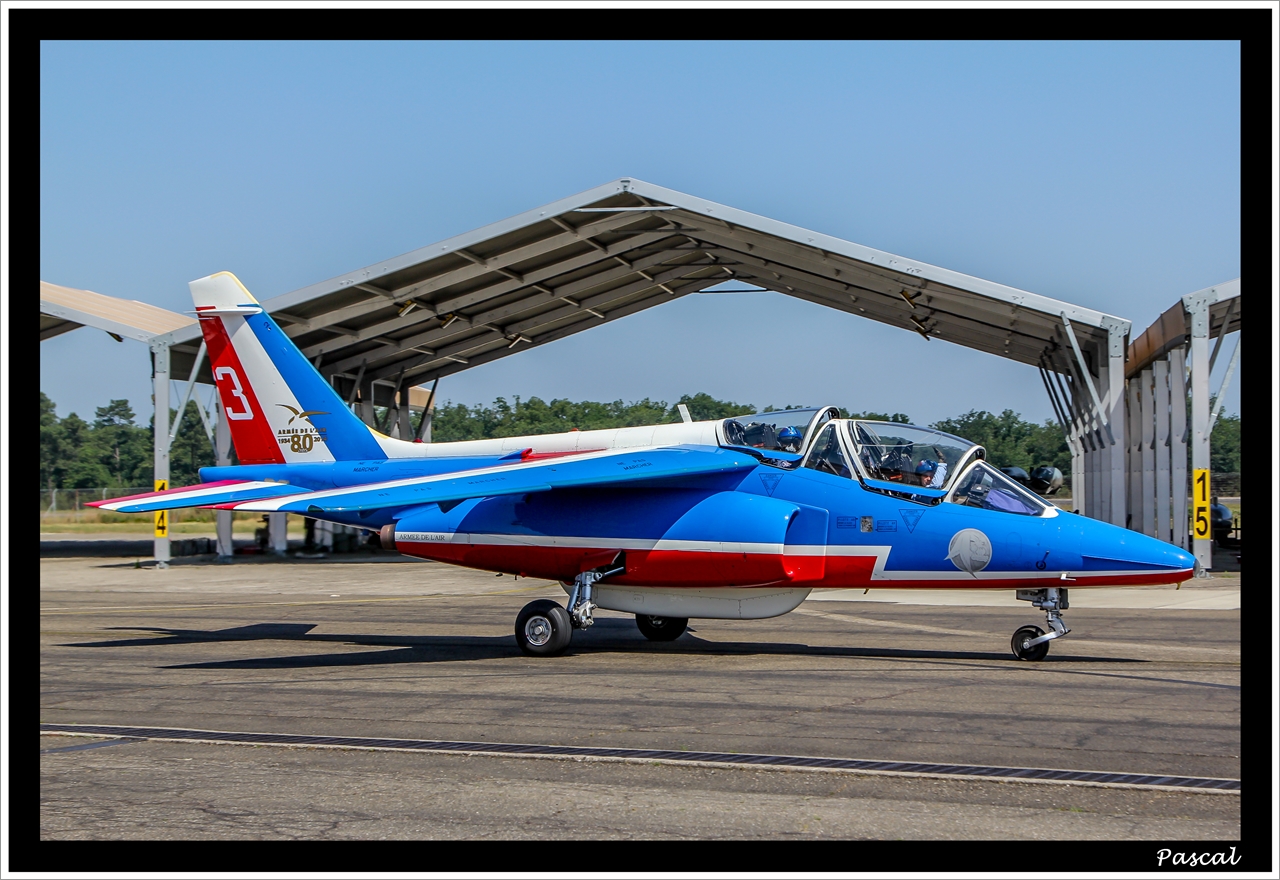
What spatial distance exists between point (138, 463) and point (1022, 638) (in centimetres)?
9260

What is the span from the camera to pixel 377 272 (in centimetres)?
2798

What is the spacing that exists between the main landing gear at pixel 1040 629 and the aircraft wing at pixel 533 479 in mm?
3609

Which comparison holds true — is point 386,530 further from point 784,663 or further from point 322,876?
point 322,876

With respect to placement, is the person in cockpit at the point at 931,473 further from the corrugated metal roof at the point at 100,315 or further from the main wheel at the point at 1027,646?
the corrugated metal roof at the point at 100,315

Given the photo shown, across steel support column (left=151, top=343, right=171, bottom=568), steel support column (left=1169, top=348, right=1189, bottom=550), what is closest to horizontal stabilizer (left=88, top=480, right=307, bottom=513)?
steel support column (left=151, top=343, right=171, bottom=568)

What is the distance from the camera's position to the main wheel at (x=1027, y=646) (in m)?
11.9

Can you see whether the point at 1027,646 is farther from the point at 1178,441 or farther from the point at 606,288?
the point at 606,288

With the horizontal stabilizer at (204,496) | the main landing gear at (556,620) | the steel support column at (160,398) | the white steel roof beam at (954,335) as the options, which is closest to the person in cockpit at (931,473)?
the main landing gear at (556,620)

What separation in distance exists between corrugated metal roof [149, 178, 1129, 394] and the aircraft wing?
1295cm

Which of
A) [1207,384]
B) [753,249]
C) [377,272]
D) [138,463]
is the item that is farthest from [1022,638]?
[138,463]

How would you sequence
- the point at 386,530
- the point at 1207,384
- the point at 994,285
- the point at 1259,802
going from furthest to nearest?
the point at 994,285 → the point at 1207,384 → the point at 386,530 → the point at 1259,802

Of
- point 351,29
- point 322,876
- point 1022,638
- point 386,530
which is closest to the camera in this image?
point 322,876

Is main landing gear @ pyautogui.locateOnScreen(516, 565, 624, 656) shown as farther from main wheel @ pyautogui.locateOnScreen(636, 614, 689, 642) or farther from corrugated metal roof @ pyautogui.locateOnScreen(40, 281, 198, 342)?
corrugated metal roof @ pyautogui.locateOnScreen(40, 281, 198, 342)

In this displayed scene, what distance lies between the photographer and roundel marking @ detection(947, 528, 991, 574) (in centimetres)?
1162
